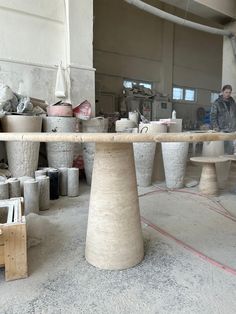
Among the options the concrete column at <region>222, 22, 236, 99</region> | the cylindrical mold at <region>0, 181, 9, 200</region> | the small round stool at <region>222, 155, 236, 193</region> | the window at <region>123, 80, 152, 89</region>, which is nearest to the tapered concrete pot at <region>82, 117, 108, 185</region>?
the cylindrical mold at <region>0, 181, 9, 200</region>

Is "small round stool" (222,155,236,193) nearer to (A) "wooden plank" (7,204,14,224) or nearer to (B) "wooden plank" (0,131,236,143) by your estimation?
(B) "wooden plank" (0,131,236,143)

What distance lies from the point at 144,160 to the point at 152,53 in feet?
18.4

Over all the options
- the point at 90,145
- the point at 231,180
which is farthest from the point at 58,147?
the point at 231,180

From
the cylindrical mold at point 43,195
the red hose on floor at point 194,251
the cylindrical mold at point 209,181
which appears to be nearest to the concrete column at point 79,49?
the cylindrical mold at point 43,195

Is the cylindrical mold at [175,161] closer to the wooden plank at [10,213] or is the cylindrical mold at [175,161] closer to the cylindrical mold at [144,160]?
the cylindrical mold at [144,160]

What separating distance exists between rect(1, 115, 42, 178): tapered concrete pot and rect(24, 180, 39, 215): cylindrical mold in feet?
2.40

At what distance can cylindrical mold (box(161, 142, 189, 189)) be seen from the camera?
302 centimetres

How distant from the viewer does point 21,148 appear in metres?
2.84

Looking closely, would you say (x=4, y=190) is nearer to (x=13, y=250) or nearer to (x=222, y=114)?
(x=13, y=250)

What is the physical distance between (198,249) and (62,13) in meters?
3.42

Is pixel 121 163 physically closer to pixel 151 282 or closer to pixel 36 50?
pixel 151 282

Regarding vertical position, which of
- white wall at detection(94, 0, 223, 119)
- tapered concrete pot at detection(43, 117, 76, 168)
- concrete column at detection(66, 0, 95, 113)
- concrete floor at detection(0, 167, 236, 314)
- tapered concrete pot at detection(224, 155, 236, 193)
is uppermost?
white wall at detection(94, 0, 223, 119)

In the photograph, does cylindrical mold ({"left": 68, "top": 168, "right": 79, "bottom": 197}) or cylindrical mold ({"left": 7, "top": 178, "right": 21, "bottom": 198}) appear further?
cylindrical mold ({"left": 68, "top": 168, "right": 79, "bottom": 197})

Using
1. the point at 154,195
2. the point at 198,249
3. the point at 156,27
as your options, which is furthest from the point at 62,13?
the point at 156,27
